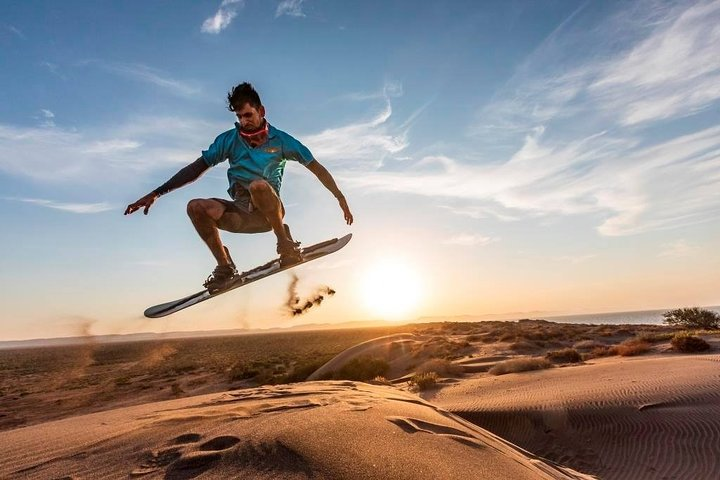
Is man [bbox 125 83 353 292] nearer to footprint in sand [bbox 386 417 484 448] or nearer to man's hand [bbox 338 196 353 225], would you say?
man's hand [bbox 338 196 353 225]

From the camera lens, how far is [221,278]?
6.43 meters

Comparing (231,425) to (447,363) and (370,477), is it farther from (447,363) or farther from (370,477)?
(447,363)

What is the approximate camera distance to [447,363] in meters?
17.2

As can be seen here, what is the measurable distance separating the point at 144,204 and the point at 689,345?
62.3 ft

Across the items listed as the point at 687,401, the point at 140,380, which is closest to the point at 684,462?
the point at 687,401

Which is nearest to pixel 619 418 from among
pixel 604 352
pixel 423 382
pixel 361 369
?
pixel 423 382

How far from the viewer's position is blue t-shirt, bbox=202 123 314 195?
228 inches

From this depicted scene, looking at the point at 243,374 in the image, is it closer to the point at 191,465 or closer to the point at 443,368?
the point at 443,368

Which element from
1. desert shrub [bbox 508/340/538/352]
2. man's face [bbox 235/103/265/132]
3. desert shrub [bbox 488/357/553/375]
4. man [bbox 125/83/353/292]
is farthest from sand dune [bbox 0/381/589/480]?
desert shrub [bbox 508/340/538/352]

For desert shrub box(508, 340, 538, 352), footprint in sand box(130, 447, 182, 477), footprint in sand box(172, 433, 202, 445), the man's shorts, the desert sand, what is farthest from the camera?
desert shrub box(508, 340, 538, 352)

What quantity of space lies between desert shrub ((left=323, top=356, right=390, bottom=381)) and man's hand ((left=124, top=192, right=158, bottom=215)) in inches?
570

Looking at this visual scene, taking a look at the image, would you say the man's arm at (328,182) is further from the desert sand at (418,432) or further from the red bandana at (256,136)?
the desert sand at (418,432)

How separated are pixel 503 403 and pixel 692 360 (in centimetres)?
692

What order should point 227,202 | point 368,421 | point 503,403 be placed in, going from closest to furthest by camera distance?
point 368,421
point 227,202
point 503,403
